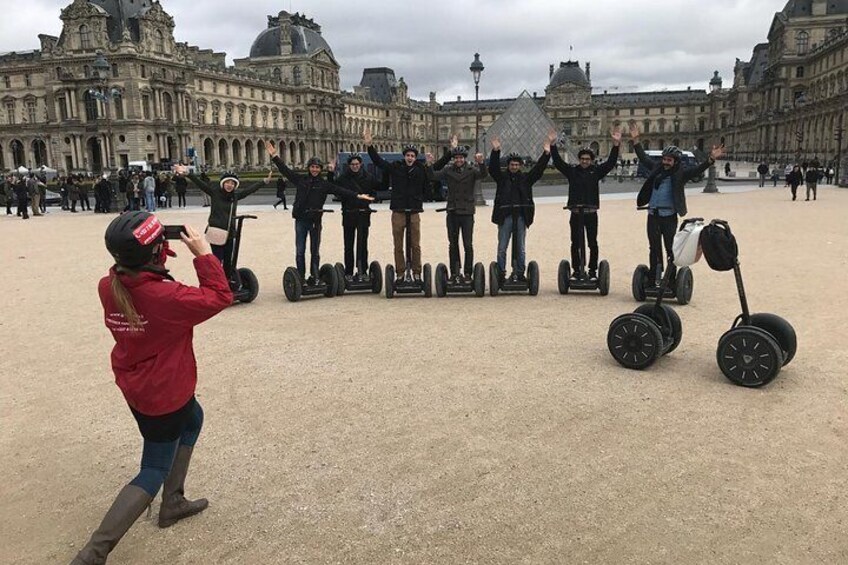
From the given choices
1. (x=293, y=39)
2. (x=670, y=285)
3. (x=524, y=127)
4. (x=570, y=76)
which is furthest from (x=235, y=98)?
(x=670, y=285)

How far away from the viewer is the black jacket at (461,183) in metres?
8.51

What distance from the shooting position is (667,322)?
19.1 feet

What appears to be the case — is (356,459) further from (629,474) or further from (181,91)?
(181,91)

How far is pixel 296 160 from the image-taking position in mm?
90500

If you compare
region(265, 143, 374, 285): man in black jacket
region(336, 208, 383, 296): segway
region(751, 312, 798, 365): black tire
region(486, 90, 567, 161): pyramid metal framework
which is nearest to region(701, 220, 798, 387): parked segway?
region(751, 312, 798, 365): black tire

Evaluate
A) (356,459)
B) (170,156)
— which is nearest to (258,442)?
(356,459)

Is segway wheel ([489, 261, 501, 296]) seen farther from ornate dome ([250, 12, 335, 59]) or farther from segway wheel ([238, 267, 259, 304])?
ornate dome ([250, 12, 335, 59])

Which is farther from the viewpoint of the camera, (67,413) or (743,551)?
(67,413)

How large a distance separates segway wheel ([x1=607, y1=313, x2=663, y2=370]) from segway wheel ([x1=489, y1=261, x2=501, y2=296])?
310cm

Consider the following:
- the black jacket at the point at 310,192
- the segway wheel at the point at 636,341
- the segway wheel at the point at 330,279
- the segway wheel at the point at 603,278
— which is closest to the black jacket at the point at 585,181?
the segway wheel at the point at 603,278

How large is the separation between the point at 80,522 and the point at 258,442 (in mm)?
1177

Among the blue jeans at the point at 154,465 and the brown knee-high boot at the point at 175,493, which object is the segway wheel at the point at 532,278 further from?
the blue jeans at the point at 154,465

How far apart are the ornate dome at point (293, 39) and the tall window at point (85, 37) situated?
31.7 metres

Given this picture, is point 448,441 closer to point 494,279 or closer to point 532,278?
point 494,279
